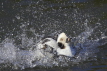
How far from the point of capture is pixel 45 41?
5.14 m

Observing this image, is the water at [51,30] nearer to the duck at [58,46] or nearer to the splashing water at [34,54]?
the splashing water at [34,54]

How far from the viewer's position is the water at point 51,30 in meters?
4.96

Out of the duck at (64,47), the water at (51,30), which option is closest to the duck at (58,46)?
the duck at (64,47)

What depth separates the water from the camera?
496 cm

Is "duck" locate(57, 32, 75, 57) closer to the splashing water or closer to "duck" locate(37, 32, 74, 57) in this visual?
"duck" locate(37, 32, 74, 57)

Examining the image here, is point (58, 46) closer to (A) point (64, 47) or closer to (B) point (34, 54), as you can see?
(A) point (64, 47)

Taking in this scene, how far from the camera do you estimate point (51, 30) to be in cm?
615

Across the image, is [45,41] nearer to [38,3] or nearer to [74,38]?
[74,38]

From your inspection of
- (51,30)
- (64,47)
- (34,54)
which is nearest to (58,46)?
(64,47)

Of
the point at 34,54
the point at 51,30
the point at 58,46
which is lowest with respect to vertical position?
the point at 34,54

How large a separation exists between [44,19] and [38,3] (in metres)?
0.74

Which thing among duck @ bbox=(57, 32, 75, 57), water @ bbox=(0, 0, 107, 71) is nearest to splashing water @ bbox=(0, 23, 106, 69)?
water @ bbox=(0, 0, 107, 71)

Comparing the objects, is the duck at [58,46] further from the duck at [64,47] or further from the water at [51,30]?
the water at [51,30]

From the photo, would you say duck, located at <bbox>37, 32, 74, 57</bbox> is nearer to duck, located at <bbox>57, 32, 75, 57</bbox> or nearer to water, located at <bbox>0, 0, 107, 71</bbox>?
duck, located at <bbox>57, 32, 75, 57</bbox>
